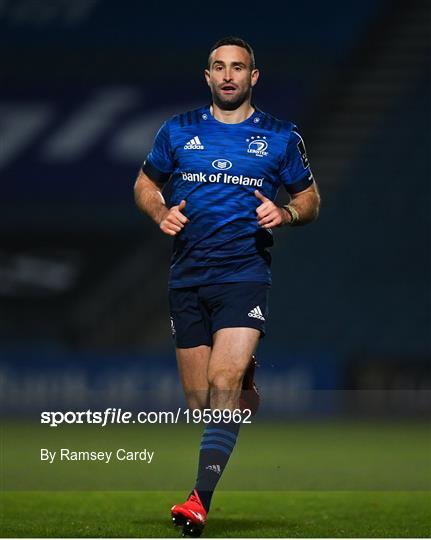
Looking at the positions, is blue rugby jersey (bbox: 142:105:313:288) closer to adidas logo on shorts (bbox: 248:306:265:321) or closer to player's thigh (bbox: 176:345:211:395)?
adidas logo on shorts (bbox: 248:306:265:321)

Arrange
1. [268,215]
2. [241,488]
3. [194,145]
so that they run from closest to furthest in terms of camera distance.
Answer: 1. [268,215]
2. [194,145]
3. [241,488]

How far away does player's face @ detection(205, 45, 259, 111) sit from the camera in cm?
558

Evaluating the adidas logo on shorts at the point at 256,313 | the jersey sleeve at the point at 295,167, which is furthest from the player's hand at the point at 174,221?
the jersey sleeve at the point at 295,167

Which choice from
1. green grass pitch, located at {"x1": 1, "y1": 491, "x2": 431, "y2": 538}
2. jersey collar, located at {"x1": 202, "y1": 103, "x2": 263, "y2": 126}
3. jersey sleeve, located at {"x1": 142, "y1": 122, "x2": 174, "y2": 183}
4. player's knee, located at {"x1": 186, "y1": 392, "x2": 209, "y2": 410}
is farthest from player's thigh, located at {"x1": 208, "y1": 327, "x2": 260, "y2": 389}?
jersey collar, located at {"x1": 202, "y1": 103, "x2": 263, "y2": 126}

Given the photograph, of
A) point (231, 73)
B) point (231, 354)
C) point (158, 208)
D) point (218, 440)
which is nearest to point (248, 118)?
point (231, 73)

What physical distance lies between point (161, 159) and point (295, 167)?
0.63 metres

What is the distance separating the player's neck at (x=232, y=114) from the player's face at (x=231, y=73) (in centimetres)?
8

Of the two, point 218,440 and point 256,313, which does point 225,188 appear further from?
point 218,440

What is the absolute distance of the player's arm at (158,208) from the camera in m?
5.40

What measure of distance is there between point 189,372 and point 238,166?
98cm

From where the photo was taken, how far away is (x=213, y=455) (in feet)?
17.7

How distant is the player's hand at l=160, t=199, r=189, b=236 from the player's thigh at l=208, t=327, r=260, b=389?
52 cm

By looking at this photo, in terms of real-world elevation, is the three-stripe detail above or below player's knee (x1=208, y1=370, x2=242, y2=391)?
below

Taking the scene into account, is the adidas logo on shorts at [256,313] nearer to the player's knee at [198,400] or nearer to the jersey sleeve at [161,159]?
the player's knee at [198,400]
